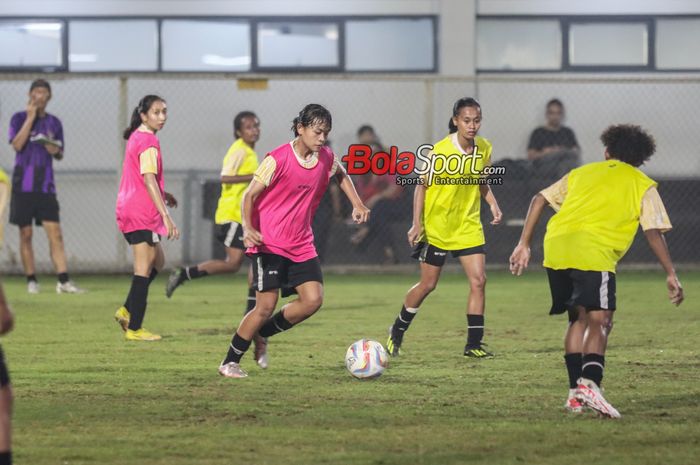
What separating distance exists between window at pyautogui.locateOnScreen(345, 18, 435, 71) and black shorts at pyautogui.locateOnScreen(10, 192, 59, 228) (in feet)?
16.8

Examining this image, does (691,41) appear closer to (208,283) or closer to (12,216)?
(208,283)

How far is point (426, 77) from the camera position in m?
17.5

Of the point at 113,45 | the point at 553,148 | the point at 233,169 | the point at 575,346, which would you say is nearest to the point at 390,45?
the point at 553,148

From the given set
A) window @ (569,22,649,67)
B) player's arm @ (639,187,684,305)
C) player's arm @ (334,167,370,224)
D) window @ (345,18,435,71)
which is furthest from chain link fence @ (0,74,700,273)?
player's arm @ (639,187,684,305)

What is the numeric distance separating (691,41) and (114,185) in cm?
818

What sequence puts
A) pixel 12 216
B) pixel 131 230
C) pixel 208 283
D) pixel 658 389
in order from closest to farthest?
pixel 658 389 → pixel 131 230 → pixel 12 216 → pixel 208 283

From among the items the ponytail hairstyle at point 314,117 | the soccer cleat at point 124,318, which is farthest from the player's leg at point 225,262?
the ponytail hairstyle at point 314,117

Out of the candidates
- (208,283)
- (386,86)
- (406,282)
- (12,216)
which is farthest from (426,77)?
(12,216)

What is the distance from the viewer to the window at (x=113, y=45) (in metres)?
18.8

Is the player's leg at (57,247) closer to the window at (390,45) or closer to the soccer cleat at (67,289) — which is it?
the soccer cleat at (67,289)

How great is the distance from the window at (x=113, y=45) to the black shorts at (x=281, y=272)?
1067cm

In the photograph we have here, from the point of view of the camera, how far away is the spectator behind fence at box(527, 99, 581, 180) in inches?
703

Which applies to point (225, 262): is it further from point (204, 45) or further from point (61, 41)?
point (61, 41)

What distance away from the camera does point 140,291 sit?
430 inches
